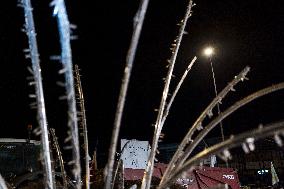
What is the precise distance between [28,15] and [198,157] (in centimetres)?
208

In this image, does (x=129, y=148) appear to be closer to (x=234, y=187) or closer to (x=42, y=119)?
(x=234, y=187)

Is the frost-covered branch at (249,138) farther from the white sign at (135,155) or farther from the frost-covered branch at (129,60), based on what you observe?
the white sign at (135,155)

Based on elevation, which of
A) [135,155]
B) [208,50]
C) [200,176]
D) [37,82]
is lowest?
[200,176]

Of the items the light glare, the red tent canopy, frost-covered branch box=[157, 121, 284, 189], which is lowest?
the red tent canopy

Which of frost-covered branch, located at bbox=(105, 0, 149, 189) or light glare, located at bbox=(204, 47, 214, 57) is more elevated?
light glare, located at bbox=(204, 47, 214, 57)

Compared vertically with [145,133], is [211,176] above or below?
below

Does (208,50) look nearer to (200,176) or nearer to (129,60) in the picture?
(200,176)

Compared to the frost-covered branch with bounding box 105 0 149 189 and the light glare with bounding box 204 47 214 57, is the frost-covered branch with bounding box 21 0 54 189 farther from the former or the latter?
the light glare with bounding box 204 47 214 57

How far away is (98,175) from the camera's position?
968 cm

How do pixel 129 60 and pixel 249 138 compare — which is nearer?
pixel 249 138

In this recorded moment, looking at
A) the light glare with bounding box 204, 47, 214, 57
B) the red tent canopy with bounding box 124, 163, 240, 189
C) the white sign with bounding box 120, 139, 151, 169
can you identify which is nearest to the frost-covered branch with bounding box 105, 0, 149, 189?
the red tent canopy with bounding box 124, 163, 240, 189

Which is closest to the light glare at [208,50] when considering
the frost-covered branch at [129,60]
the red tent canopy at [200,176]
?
the red tent canopy at [200,176]

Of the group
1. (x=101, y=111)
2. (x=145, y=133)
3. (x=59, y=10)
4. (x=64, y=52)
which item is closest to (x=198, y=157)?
(x=64, y=52)

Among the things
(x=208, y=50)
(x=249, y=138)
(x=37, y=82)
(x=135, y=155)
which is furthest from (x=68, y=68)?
(x=208, y=50)
